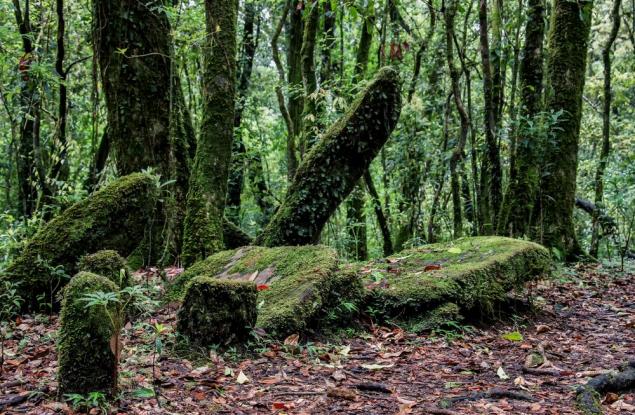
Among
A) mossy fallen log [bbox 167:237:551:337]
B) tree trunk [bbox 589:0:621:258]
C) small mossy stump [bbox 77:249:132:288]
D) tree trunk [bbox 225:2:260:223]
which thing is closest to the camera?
small mossy stump [bbox 77:249:132:288]

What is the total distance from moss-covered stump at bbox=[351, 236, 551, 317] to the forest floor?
0.28 metres

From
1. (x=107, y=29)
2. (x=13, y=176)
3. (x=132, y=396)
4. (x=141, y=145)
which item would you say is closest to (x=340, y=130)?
(x=141, y=145)

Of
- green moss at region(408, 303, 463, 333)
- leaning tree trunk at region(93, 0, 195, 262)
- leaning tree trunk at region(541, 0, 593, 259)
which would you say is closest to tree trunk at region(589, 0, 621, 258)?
leaning tree trunk at region(541, 0, 593, 259)

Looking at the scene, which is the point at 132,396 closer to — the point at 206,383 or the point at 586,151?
the point at 206,383

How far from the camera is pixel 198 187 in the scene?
6926 mm

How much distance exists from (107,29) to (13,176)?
13579 mm

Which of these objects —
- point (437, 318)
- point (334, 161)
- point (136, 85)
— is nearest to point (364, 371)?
point (437, 318)

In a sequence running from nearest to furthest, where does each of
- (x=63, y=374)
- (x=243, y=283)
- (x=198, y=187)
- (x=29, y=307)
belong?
(x=63, y=374) < (x=243, y=283) < (x=29, y=307) < (x=198, y=187)

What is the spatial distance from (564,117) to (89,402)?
8.02 metres

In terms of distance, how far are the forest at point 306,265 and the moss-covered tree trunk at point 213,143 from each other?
25mm

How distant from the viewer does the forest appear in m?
3.66

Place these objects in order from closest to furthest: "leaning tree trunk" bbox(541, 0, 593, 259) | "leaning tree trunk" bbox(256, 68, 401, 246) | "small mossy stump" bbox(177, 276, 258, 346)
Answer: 1. "small mossy stump" bbox(177, 276, 258, 346)
2. "leaning tree trunk" bbox(256, 68, 401, 246)
3. "leaning tree trunk" bbox(541, 0, 593, 259)

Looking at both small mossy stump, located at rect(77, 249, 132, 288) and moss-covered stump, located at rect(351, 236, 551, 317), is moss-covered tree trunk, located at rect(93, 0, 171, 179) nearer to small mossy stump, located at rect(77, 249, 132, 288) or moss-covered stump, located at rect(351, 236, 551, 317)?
small mossy stump, located at rect(77, 249, 132, 288)

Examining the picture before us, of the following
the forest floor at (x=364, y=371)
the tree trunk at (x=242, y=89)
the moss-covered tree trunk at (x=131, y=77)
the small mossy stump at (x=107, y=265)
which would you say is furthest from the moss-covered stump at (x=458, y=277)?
the tree trunk at (x=242, y=89)
